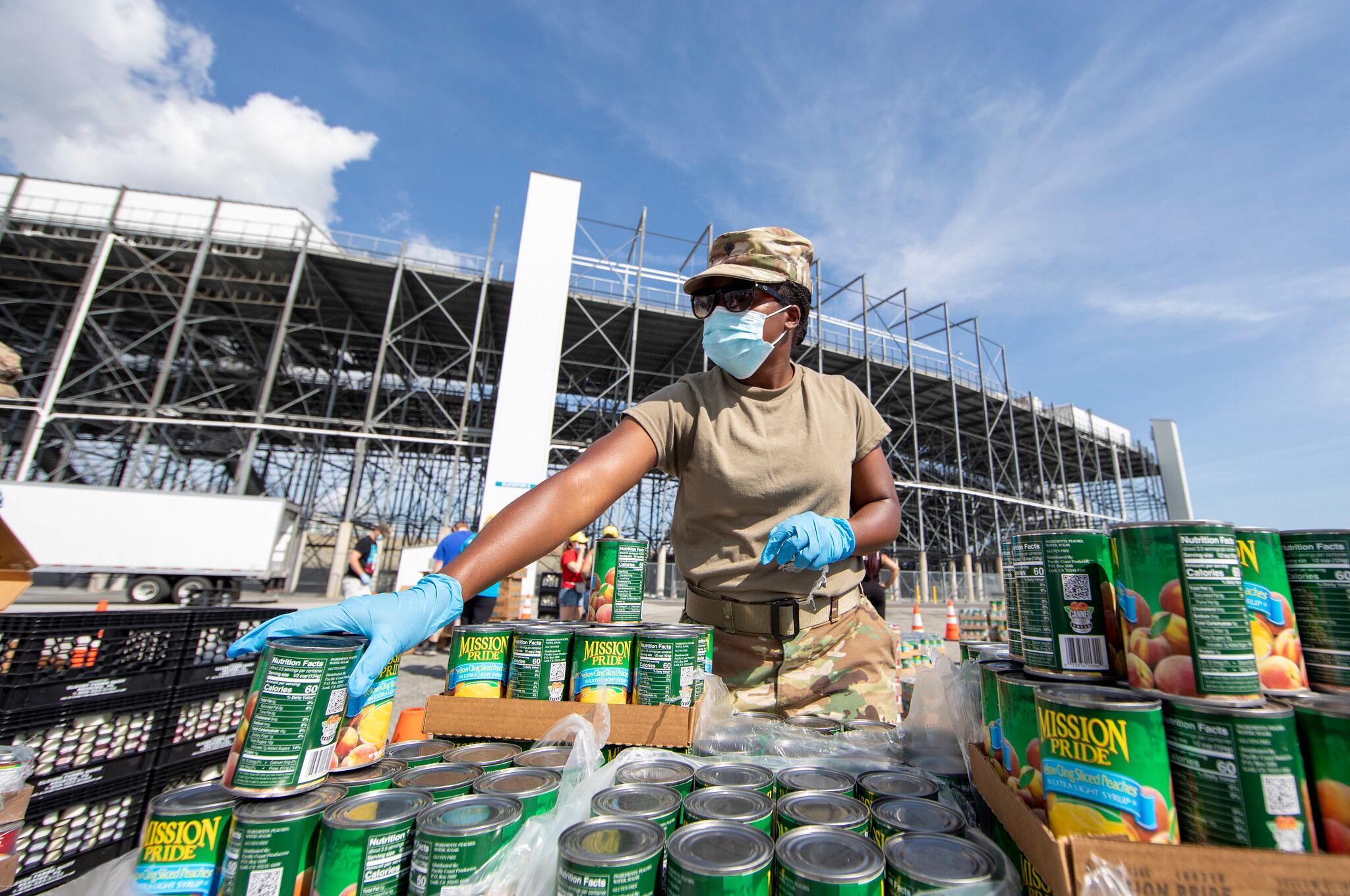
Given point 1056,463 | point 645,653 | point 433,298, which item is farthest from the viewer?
point 1056,463

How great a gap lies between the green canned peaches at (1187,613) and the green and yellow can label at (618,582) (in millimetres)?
1804

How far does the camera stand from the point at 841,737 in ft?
5.43

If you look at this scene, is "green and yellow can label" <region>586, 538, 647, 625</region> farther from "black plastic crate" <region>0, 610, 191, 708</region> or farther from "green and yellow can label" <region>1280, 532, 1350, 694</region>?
"black plastic crate" <region>0, 610, 191, 708</region>

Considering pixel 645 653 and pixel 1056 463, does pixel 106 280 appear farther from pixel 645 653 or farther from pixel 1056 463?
pixel 1056 463

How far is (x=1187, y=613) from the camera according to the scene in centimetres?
94

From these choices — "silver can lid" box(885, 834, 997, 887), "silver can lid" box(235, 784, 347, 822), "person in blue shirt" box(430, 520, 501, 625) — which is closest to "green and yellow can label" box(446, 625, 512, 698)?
"silver can lid" box(235, 784, 347, 822)

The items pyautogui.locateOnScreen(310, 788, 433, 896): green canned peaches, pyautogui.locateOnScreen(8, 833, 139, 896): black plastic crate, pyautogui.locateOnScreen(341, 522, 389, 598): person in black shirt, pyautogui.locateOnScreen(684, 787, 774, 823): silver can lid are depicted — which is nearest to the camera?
pyautogui.locateOnScreen(310, 788, 433, 896): green canned peaches

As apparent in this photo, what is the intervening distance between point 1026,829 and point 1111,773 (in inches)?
6.5

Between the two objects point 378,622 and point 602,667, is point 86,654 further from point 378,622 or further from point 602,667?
point 602,667

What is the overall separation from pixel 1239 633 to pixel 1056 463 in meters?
38.8

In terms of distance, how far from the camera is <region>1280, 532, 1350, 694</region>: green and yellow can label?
974mm

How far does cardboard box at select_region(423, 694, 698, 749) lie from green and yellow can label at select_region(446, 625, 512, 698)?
35mm

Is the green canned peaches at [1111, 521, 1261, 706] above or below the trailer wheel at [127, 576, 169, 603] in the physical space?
above

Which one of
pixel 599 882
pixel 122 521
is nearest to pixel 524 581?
pixel 122 521
